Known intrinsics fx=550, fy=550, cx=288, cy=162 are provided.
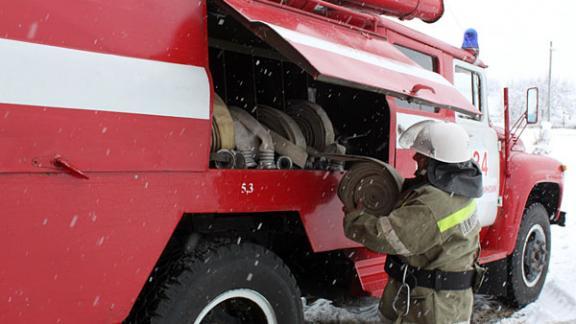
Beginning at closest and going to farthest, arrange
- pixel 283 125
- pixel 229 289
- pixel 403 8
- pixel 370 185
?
pixel 229 289, pixel 370 185, pixel 283 125, pixel 403 8

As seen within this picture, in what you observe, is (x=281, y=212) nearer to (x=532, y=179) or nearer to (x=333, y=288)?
(x=333, y=288)

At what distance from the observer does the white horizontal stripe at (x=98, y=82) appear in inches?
73.4

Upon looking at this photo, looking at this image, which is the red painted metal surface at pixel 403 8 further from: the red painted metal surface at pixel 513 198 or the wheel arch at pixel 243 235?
the red painted metal surface at pixel 513 198

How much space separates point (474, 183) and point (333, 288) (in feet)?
3.84

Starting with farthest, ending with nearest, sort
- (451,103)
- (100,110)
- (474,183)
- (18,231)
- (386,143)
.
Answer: (386,143) < (451,103) < (474,183) < (100,110) < (18,231)

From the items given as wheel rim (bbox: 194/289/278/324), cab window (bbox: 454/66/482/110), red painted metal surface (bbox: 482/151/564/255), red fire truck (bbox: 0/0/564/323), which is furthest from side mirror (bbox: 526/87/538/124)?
wheel rim (bbox: 194/289/278/324)

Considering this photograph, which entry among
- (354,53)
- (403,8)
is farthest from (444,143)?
(403,8)

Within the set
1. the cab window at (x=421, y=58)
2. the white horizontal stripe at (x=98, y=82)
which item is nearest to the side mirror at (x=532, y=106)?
the cab window at (x=421, y=58)

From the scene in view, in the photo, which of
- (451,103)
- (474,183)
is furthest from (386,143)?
(474,183)

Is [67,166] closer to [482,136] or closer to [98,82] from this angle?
[98,82]

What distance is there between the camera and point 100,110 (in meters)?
2.08

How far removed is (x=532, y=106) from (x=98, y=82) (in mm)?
4454

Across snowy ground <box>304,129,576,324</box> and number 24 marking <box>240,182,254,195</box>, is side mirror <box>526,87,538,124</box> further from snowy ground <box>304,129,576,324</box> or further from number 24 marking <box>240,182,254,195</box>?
number 24 marking <box>240,182,254,195</box>

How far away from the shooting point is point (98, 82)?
2.08m
